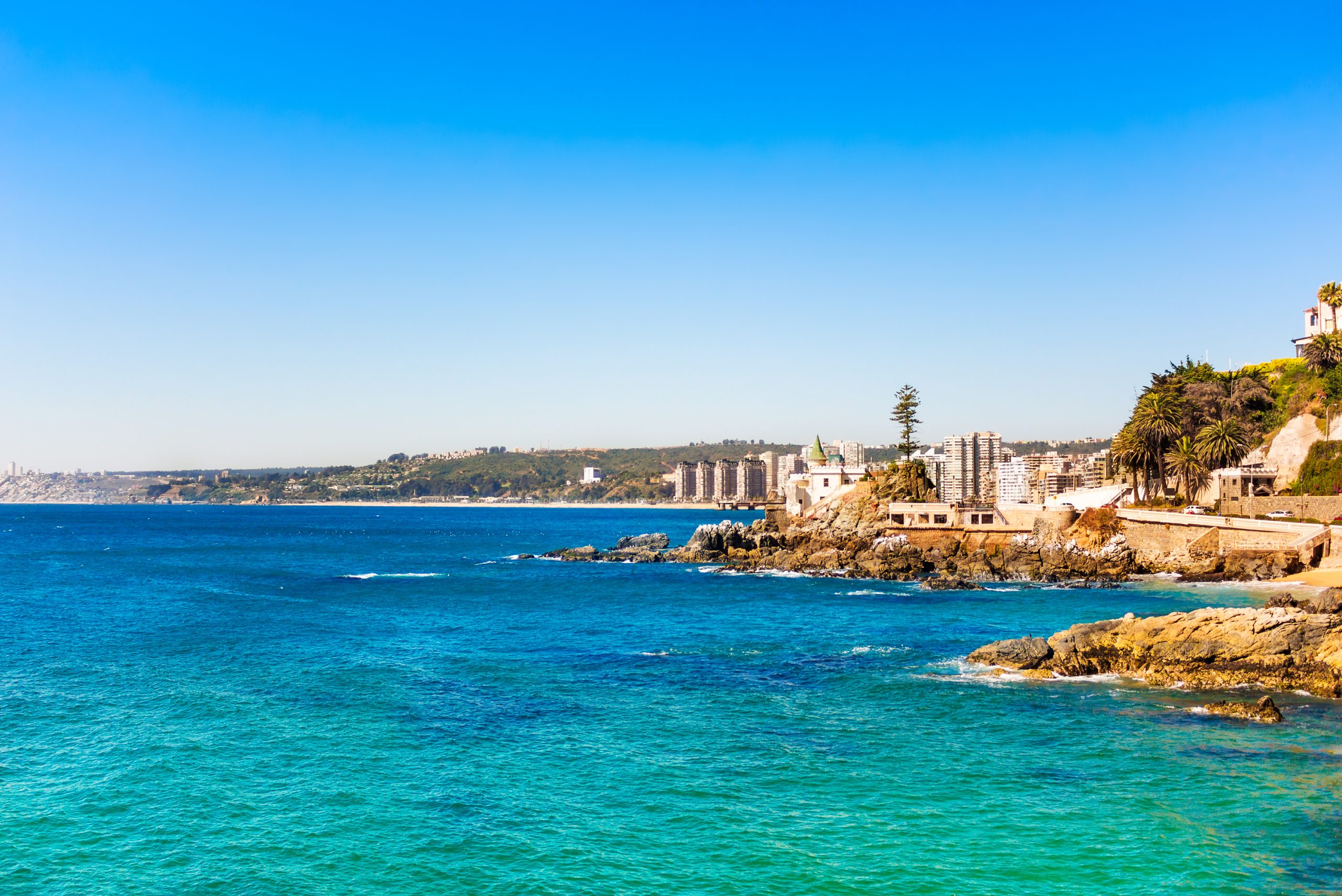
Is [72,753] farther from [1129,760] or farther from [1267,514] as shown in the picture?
[1267,514]

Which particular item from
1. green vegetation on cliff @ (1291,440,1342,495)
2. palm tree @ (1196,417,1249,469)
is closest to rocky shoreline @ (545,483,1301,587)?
green vegetation on cliff @ (1291,440,1342,495)

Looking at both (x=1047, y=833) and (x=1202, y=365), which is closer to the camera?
(x=1047, y=833)

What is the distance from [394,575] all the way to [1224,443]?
66.0 metres

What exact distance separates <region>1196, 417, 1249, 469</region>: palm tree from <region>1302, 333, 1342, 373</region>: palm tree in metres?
8.07

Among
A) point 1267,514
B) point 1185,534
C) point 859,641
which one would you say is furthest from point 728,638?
point 1267,514

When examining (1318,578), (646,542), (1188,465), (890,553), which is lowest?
(646,542)

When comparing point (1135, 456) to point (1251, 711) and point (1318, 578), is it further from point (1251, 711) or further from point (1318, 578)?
point (1251, 711)

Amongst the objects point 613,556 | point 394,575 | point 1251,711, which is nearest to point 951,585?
point 1251,711

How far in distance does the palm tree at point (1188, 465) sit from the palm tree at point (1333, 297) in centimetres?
1870

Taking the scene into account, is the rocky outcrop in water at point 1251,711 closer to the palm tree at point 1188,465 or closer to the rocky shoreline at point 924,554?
the rocky shoreline at point 924,554

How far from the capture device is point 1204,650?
32.7 meters

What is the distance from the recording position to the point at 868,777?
890 inches

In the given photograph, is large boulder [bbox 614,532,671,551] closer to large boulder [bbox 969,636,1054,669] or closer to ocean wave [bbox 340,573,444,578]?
ocean wave [bbox 340,573,444,578]

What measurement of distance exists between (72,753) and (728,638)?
25.6 metres
